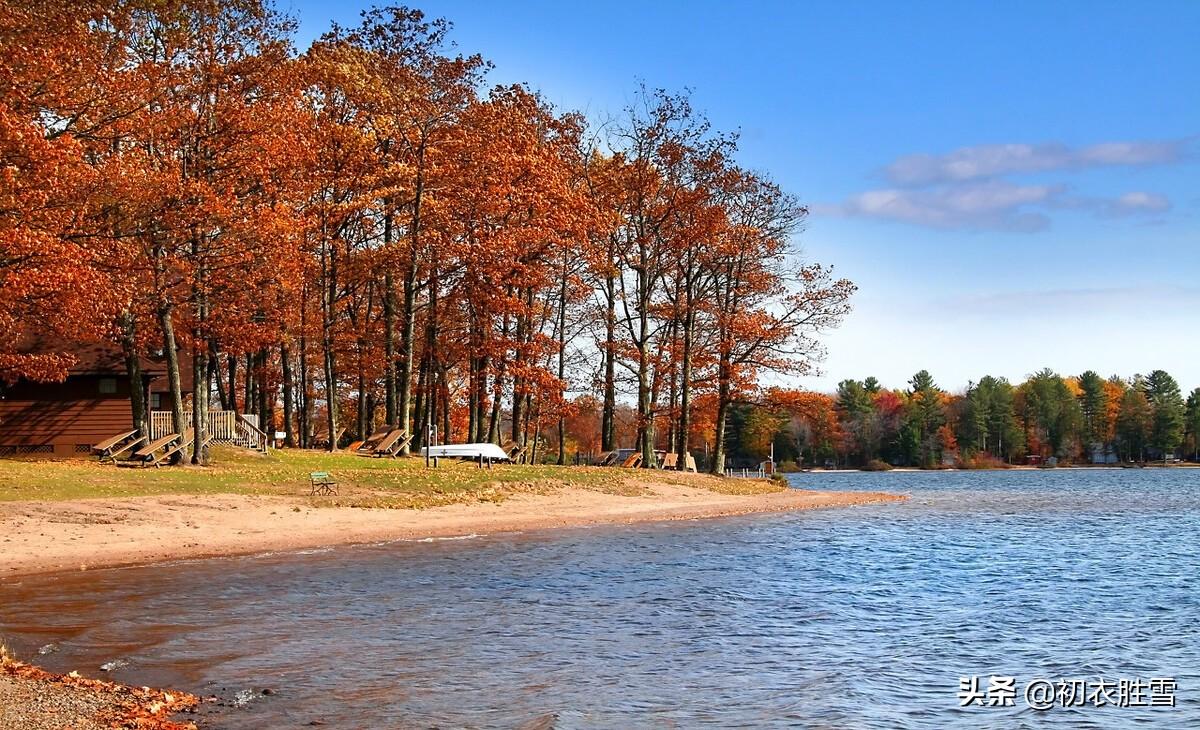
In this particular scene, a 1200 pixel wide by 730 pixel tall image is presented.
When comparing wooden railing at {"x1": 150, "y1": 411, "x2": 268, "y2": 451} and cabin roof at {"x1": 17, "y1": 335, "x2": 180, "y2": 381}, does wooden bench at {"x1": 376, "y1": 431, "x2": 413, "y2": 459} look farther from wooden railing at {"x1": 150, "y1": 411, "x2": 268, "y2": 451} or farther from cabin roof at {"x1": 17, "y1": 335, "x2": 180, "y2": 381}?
cabin roof at {"x1": 17, "y1": 335, "x2": 180, "y2": 381}

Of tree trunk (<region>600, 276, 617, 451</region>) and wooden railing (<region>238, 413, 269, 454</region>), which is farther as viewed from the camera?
tree trunk (<region>600, 276, 617, 451</region>)

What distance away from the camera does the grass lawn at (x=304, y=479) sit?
28.5 metres

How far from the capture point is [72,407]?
139 feet

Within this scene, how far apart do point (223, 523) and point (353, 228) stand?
26.1 m

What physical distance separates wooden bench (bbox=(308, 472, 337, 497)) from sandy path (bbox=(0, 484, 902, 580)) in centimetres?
102

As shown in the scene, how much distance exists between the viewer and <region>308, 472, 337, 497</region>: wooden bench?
31.3 meters

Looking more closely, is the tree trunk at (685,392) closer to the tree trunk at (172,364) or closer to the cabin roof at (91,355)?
the cabin roof at (91,355)

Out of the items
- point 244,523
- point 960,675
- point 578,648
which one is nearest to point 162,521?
point 244,523

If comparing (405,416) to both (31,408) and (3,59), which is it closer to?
(31,408)

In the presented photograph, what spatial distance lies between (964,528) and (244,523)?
930 inches

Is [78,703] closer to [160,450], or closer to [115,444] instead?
[160,450]

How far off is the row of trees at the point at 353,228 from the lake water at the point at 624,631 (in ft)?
42.1

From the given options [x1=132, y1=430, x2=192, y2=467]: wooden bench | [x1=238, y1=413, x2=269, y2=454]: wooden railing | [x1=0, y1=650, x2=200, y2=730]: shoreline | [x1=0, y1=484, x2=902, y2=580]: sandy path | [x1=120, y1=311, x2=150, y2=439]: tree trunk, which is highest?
[x1=120, y1=311, x2=150, y2=439]: tree trunk

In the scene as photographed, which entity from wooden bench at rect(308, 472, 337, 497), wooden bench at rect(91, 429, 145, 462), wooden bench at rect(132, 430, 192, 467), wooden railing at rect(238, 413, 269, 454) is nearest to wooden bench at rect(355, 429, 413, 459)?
wooden railing at rect(238, 413, 269, 454)
